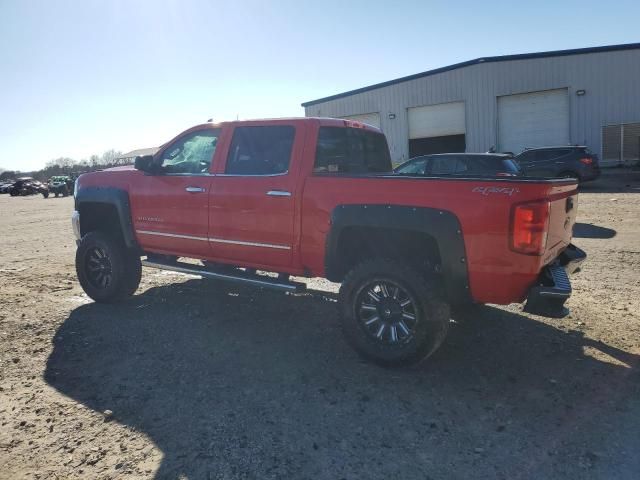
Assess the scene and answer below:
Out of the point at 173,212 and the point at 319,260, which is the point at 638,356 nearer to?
the point at 319,260

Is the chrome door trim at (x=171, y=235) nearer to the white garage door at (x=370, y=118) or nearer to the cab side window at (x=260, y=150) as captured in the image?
the cab side window at (x=260, y=150)

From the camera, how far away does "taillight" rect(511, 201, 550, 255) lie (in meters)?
3.33

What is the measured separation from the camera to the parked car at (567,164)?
17.1 meters

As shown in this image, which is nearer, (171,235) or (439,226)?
(439,226)

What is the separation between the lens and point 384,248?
4238 mm

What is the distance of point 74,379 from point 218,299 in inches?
91.2

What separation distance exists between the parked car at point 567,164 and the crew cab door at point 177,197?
1455 cm

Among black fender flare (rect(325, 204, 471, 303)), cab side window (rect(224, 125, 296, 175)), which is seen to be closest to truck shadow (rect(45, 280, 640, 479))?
black fender flare (rect(325, 204, 471, 303))

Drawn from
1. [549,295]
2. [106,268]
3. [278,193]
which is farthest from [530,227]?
[106,268]

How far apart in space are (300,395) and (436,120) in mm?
26634

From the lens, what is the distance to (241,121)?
16.7 feet

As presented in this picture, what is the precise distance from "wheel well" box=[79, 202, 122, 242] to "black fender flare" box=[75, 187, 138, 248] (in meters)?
0.16

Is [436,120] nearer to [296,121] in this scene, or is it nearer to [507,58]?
[507,58]

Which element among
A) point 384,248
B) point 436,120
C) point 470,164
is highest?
point 436,120
